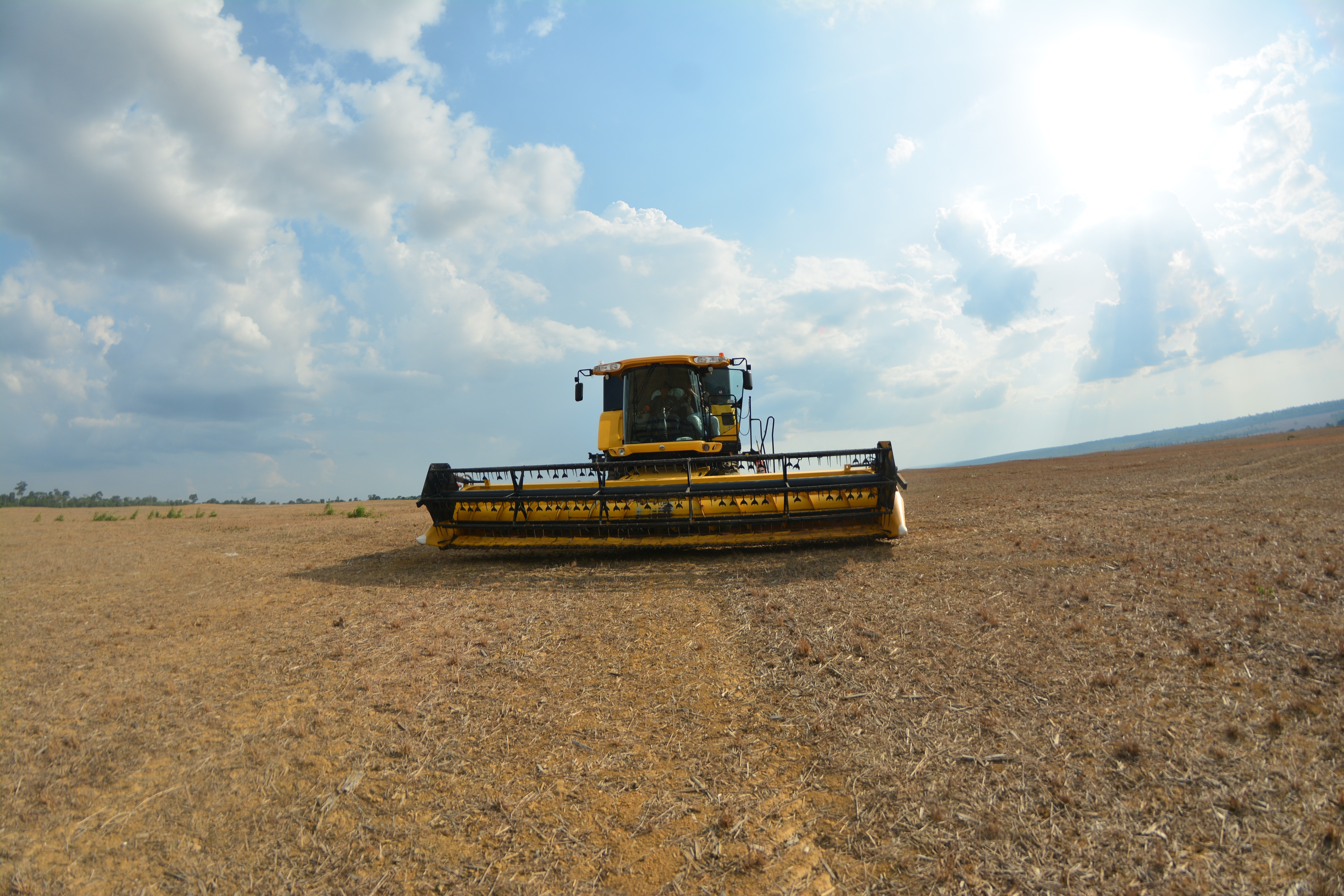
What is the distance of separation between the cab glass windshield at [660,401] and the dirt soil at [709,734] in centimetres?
390

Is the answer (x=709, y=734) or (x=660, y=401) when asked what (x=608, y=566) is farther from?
(x=709, y=734)

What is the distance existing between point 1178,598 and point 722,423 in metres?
7.30

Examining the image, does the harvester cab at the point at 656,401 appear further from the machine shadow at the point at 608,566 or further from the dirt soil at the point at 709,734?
the dirt soil at the point at 709,734

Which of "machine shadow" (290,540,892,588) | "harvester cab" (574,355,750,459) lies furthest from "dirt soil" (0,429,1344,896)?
"harvester cab" (574,355,750,459)

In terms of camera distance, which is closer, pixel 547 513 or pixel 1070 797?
pixel 1070 797

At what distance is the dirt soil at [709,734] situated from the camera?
2363 millimetres

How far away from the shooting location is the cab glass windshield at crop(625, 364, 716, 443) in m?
10.3

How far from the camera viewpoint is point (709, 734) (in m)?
3.35

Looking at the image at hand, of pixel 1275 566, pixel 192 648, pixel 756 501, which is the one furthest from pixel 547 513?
pixel 1275 566

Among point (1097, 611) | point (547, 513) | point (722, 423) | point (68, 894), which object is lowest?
point (68, 894)

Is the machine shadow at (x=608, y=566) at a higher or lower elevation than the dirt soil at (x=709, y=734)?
higher

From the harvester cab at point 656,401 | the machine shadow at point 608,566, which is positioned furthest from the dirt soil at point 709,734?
the harvester cab at point 656,401

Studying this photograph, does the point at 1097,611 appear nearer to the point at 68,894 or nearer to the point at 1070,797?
the point at 1070,797

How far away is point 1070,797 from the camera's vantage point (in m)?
2.55
